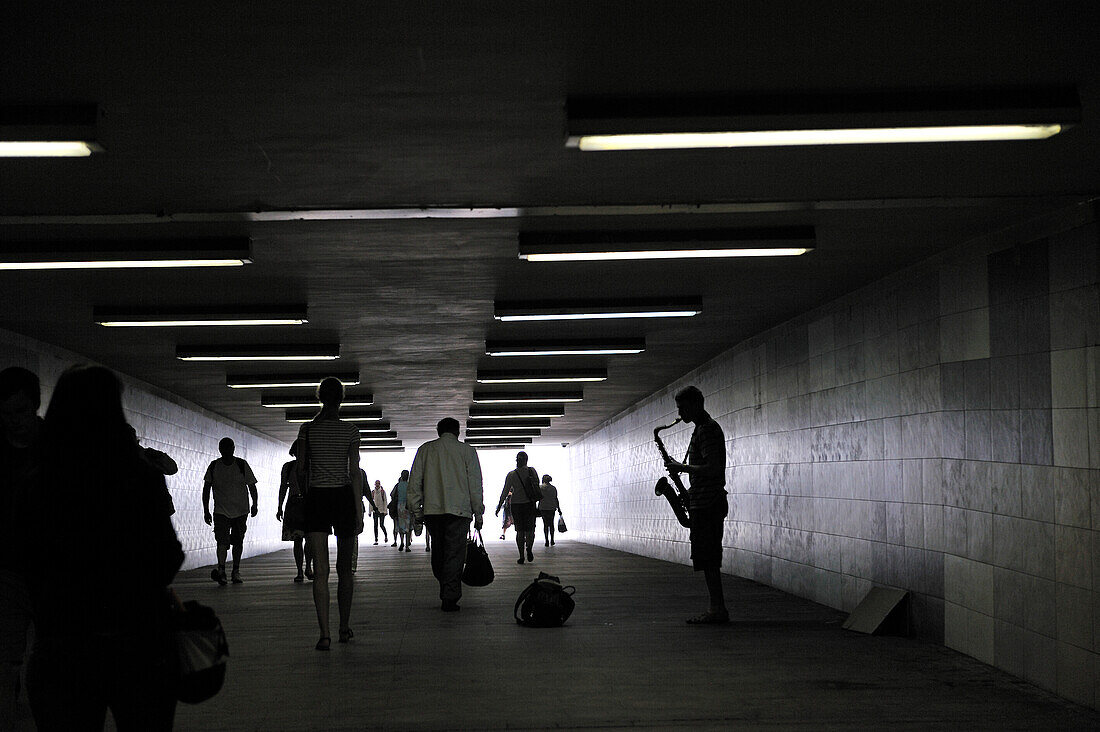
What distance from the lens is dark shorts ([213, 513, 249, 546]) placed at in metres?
15.1

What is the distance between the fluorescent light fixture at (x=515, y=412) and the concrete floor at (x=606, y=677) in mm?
13557

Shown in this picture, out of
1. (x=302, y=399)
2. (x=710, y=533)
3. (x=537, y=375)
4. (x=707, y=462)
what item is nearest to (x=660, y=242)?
(x=707, y=462)

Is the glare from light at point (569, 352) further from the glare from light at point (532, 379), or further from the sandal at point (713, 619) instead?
the sandal at point (713, 619)

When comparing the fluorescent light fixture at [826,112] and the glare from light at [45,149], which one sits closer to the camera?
the fluorescent light fixture at [826,112]

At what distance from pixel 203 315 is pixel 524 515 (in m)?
8.42

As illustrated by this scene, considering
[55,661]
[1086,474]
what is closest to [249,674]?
[55,661]

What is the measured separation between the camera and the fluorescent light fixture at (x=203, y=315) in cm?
1138

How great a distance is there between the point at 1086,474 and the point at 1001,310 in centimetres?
155

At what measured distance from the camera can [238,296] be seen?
432 inches

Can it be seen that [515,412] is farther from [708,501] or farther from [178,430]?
[708,501]

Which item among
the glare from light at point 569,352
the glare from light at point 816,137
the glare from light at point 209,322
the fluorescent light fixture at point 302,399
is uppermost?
the glare from light at point 816,137

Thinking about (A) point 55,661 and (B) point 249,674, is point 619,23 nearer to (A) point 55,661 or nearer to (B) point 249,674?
(A) point 55,661

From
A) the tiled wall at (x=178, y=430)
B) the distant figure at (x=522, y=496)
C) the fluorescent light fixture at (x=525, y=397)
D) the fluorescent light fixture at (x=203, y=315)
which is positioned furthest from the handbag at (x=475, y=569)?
the fluorescent light fixture at (x=525, y=397)

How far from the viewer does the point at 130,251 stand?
27.6ft
